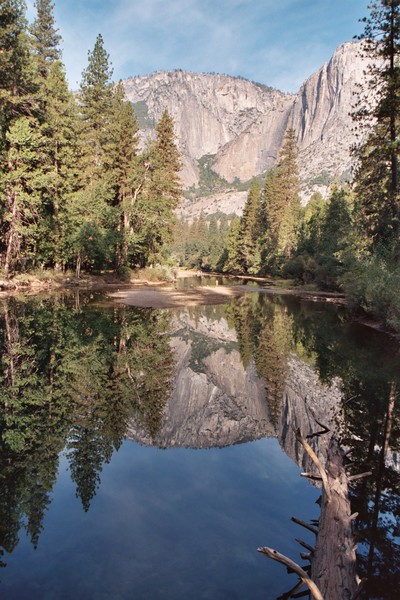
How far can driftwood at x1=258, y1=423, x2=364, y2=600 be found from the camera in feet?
8.77

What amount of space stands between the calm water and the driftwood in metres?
0.48

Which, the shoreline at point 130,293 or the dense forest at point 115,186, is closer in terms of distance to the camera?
the dense forest at point 115,186

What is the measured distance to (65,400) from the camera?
7250mm

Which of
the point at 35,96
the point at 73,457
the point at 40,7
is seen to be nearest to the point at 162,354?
the point at 73,457

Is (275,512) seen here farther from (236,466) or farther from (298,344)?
(298,344)

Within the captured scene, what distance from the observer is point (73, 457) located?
17.4 feet

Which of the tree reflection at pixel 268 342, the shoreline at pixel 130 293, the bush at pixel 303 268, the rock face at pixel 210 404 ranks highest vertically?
the bush at pixel 303 268

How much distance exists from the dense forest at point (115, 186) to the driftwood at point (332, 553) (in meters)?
11.2

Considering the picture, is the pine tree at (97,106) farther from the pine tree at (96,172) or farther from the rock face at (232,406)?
the rock face at (232,406)

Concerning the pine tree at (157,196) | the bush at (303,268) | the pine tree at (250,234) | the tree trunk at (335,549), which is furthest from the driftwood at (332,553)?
the pine tree at (250,234)

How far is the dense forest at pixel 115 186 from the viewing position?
58.0 ft

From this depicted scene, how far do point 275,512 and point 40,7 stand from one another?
49.9m

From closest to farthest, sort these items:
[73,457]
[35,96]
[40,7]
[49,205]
→ 1. [73,457]
2. [35,96]
3. [49,205]
4. [40,7]

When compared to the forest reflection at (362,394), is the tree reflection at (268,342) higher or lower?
lower
